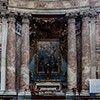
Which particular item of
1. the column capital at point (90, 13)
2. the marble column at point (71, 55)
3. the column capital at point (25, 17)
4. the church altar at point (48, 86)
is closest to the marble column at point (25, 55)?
the column capital at point (25, 17)

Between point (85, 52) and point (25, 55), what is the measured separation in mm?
4150

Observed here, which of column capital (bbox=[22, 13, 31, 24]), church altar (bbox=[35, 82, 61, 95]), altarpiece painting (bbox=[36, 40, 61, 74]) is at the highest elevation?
column capital (bbox=[22, 13, 31, 24])

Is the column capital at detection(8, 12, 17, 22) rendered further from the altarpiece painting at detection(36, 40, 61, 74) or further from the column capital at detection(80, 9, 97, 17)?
the column capital at detection(80, 9, 97, 17)

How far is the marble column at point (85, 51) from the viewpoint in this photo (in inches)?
953

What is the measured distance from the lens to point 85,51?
24469mm

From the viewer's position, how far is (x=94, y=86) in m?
23.1

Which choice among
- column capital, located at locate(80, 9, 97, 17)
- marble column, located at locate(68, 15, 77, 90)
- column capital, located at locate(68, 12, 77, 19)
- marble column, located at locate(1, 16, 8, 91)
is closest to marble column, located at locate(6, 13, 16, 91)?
marble column, located at locate(1, 16, 8, 91)

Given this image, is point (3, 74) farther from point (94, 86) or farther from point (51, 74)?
point (94, 86)

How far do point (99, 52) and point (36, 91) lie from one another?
507cm

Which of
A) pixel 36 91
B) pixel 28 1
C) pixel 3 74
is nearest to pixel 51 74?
pixel 36 91

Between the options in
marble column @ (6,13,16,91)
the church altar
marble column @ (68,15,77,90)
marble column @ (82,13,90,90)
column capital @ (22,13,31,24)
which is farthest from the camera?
column capital @ (22,13,31,24)

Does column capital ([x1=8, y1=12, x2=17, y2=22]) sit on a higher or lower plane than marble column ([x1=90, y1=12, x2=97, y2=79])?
higher

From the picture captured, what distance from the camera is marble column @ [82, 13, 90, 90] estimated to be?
24.2 metres

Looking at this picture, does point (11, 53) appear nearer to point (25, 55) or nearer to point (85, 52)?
point (25, 55)
